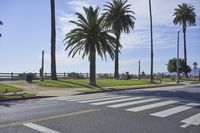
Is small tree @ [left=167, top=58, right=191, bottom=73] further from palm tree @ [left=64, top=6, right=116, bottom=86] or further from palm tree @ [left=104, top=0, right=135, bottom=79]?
palm tree @ [left=64, top=6, right=116, bottom=86]

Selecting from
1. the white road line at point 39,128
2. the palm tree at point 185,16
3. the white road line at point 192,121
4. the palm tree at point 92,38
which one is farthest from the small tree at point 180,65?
the white road line at point 39,128

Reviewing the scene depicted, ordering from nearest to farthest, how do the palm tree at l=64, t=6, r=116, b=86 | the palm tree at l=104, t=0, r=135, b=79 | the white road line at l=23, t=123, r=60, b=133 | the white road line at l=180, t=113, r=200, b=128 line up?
the white road line at l=23, t=123, r=60, b=133
the white road line at l=180, t=113, r=200, b=128
the palm tree at l=64, t=6, r=116, b=86
the palm tree at l=104, t=0, r=135, b=79

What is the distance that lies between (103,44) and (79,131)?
2909cm

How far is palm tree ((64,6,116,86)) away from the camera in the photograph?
37.0 m

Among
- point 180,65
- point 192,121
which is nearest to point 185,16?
point 180,65

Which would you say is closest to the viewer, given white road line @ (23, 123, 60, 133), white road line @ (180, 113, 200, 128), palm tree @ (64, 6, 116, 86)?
white road line @ (23, 123, 60, 133)

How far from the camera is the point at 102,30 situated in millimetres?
37781

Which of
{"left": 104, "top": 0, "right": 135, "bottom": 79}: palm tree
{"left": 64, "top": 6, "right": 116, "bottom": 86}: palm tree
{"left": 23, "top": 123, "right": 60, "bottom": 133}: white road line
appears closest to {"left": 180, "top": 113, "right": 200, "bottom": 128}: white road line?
{"left": 23, "top": 123, "right": 60, "bottom": 133}: white road line

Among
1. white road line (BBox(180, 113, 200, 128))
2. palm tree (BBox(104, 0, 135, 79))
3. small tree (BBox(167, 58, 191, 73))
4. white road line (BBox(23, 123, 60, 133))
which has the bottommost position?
white road line (BBox(180, 113, 200, 128))

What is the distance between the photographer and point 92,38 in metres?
36.8

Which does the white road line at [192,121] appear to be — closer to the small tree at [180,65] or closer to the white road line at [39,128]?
the white road line at [39,128]

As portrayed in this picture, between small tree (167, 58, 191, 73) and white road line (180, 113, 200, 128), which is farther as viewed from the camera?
small tree (167, 58, 191, 73)

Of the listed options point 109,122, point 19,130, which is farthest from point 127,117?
point 19,130

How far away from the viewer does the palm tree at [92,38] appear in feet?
121
